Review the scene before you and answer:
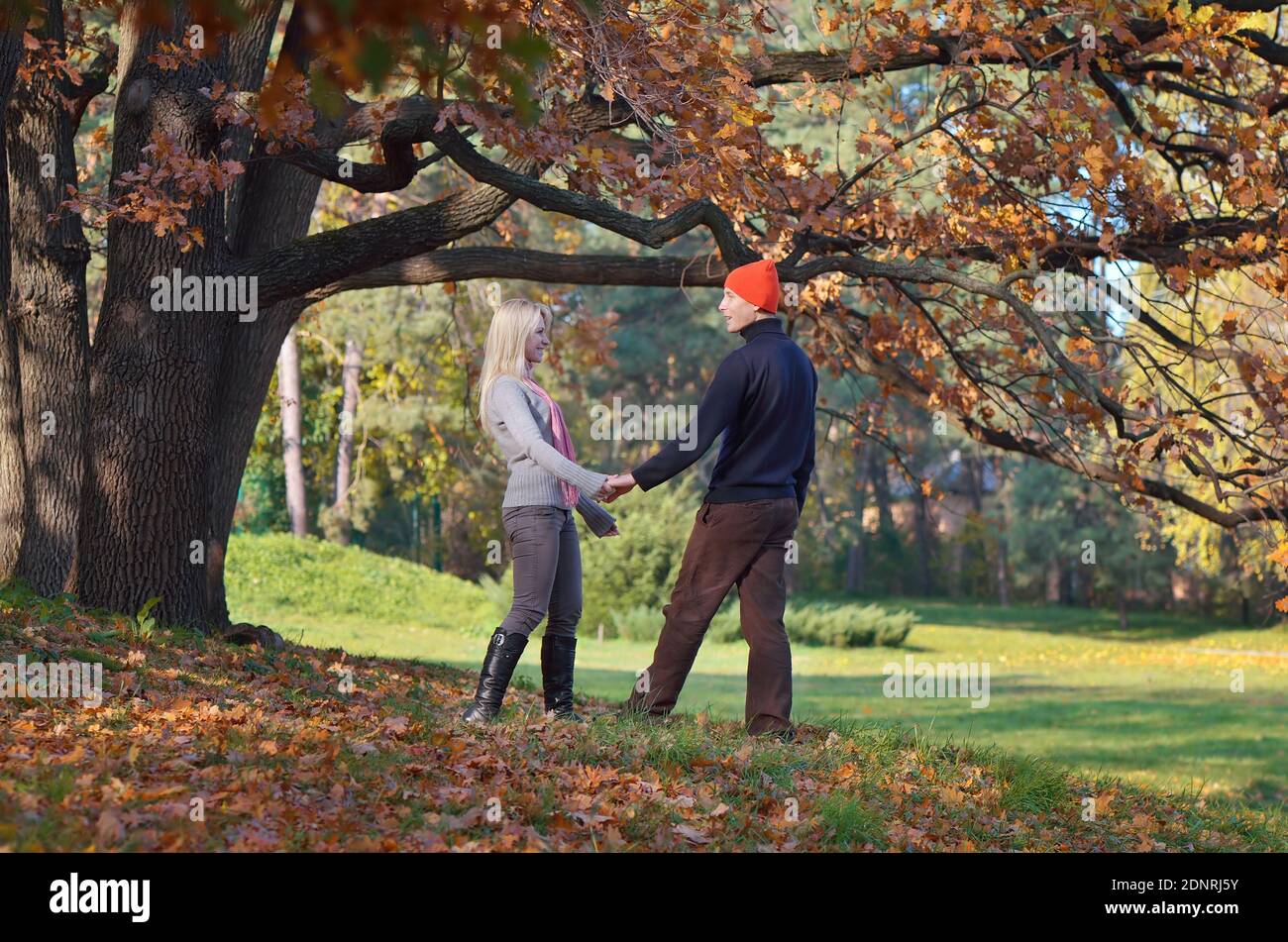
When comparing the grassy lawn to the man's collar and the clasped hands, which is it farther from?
the man's collar

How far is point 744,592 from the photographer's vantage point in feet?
22.0

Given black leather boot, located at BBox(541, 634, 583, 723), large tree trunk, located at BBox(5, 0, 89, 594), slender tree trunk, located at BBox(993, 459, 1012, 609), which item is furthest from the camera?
slender tree trunk, located at BBox(993, 459, 1012, 609)

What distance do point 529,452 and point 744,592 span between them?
4.23 feet

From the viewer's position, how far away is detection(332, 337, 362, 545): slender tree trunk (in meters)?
30.0

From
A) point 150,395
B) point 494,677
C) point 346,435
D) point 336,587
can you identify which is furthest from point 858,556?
point 494,677

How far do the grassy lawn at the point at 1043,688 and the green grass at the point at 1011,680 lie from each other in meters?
0.04

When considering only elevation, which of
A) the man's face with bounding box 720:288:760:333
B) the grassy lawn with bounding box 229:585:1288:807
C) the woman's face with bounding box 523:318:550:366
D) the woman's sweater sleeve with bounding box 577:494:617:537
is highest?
the man's face with bounding box 720:288:760:333

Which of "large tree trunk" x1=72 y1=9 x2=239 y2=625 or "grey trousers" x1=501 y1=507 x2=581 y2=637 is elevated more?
"large tree trunk" x1=72 y1=9 x2=239 y2=625

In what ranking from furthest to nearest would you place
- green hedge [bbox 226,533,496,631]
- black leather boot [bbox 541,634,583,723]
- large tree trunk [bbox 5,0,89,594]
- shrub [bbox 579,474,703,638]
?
shrub [bbox 579,474,703,638] < green hedge [bbox 226,533,496,631] < large tree trunk [bbox 5,0,89,594] < black leather boot [bbox 541,634,583,723]

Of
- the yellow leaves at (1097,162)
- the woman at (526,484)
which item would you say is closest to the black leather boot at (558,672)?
the woman at (526,484)

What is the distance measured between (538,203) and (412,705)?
2.86 meters

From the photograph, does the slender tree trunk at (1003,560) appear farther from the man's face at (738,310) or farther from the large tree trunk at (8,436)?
the man's face at (738,310)

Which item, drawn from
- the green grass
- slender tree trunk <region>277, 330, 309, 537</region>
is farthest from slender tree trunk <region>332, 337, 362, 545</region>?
the green grass

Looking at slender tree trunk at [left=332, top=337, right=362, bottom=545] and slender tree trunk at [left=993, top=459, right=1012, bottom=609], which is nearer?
slender tree trunk at [left=332, top=337, right=362, bottom=545]
